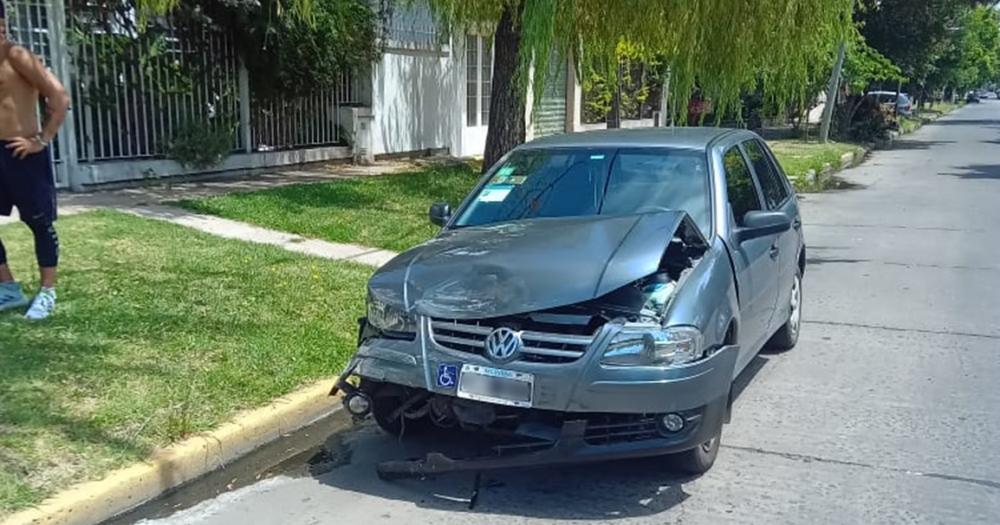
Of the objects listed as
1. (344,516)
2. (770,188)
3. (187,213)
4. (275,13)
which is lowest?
(344,516)

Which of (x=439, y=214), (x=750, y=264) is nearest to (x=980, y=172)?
(x=750, y=264)

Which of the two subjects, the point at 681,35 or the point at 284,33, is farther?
the point at 284,33

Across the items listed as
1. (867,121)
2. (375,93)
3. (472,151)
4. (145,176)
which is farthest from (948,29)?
(145,176)

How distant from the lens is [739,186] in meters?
5.66

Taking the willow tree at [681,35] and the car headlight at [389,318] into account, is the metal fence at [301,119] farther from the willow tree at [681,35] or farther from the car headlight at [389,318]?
the car headlight at [389,318]

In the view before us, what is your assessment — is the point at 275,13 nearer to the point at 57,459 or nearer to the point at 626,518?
the point at 57,459

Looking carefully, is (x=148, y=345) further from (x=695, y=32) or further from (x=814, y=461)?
(x=695, y=32)

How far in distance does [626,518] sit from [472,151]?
1573cm

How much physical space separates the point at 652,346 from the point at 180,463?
95.5 inches

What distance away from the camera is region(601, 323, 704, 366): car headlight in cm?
394

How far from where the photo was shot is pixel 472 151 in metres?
19.4

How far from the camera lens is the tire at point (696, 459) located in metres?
4.37

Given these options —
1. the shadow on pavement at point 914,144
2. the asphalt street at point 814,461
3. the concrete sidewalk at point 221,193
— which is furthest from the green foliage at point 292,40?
the shadow on pavement at point 914,144

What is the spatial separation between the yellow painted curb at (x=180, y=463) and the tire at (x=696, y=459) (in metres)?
2.21
